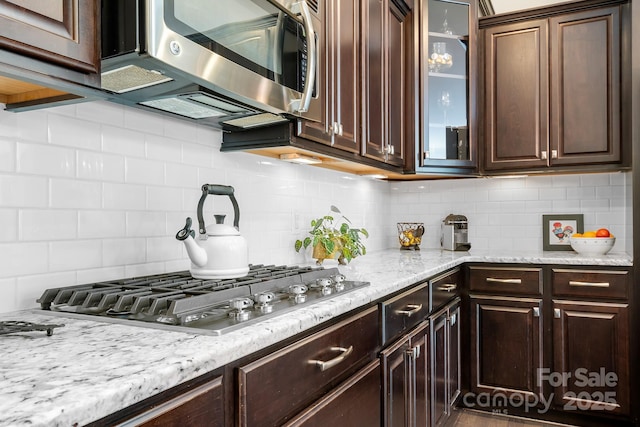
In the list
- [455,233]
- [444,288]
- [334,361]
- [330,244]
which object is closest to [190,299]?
[334,361]

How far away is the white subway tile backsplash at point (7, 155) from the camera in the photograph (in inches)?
44.7

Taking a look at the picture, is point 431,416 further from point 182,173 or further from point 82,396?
point 82,396

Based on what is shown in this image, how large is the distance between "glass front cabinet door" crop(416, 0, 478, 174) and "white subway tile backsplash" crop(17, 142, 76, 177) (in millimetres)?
2185

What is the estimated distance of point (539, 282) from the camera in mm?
2721

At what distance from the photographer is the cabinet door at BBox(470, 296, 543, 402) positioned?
9.00 feet

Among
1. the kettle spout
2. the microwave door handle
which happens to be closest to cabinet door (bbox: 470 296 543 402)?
the microwave door handle

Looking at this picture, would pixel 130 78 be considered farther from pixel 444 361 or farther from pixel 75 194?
pixel 444 361

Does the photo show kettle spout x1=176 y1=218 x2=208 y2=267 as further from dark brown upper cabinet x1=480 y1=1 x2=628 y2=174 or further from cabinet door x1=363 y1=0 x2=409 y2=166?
dark brown upper cabinet x1=480 y1=1 x2=628 y2=174

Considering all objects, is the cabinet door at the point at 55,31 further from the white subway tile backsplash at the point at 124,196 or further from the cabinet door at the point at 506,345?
the cabinet door at the point at 506,345

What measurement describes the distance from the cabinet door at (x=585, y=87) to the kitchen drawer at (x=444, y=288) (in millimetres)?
1042

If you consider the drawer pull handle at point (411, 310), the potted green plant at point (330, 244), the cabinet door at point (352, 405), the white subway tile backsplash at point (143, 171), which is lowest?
the cabinet door at point (352, 405)

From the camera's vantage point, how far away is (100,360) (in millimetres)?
747

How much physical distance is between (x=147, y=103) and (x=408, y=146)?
192 cm

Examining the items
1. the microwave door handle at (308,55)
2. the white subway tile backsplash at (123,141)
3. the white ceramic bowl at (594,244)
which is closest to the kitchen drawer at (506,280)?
the white ceramic bowl at (594,244)
